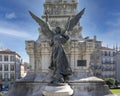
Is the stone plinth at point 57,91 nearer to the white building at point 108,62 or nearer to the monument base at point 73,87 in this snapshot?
the monument base at point 73,87

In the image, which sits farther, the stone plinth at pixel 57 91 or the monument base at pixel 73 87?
the monument base at pixel 73 87

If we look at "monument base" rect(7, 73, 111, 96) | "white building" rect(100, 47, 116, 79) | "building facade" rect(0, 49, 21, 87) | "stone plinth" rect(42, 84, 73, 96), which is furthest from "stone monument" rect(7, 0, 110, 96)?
"white building" rect(100, 47, 116, 79)

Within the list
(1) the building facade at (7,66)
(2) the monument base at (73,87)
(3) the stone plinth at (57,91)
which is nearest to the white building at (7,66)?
(1) the building facade at (7,66)

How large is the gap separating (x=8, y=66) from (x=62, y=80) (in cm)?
5303

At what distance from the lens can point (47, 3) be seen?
25844mm

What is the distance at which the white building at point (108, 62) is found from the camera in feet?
224

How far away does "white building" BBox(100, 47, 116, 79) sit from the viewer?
6831 cm

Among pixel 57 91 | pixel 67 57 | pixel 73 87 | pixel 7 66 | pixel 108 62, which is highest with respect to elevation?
pixel 67 57

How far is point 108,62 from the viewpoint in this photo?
6969 cm

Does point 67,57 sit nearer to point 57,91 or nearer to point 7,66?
point 57,91

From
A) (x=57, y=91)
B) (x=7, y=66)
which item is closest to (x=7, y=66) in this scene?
(x=7, y=66)

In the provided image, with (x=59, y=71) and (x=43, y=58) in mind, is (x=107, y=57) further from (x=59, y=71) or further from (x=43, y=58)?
(x=59, y=71)

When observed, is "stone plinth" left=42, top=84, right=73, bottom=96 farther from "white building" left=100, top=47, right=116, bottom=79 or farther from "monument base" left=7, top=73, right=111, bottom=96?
"white building" left=100, top=47, right=116, bottom=79

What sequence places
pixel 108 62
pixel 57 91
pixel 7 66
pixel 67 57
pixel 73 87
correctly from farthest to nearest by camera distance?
pixel 108 62 → pixel 7 66 → pixel 67 57 → pixel 73 87 → pixel 57 91
